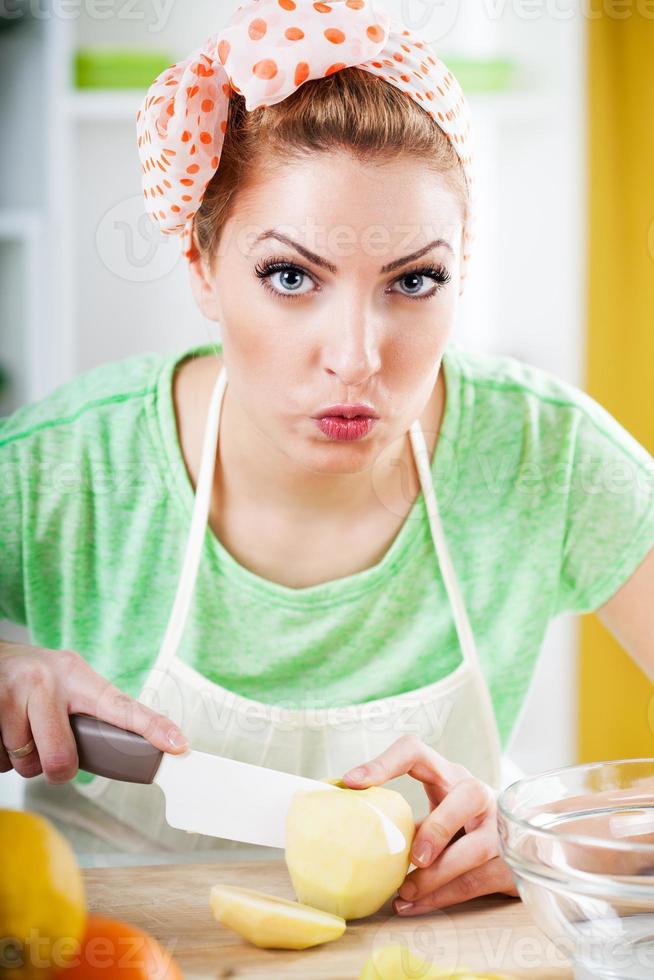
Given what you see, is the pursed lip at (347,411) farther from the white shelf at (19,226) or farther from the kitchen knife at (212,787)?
the white shelf at (19,226)

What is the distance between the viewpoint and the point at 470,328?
1.34 m

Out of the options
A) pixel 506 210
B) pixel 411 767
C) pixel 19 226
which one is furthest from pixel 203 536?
pixel 506 210

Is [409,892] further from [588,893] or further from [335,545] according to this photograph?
[335,545]

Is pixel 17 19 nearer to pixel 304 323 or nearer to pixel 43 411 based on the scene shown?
pixel 43 411

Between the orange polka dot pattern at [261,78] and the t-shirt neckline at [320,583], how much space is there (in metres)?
0.13

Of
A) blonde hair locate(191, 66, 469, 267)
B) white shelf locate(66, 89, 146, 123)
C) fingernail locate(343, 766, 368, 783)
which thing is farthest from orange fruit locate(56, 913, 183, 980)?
white shelf locate(66, 89, 146, 123)

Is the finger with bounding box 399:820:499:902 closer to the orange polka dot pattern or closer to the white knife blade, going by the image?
the white knife blade

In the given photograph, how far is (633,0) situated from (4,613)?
820 millimetres

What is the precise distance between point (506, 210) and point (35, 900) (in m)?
1.22

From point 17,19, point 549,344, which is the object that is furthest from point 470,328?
point 17,19

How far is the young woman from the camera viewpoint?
487mm

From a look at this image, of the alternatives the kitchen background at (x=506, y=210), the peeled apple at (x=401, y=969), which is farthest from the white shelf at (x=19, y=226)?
the peeled apple at (x=401, y=969)

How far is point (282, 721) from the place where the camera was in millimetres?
604

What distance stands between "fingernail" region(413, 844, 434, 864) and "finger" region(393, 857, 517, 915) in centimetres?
1
